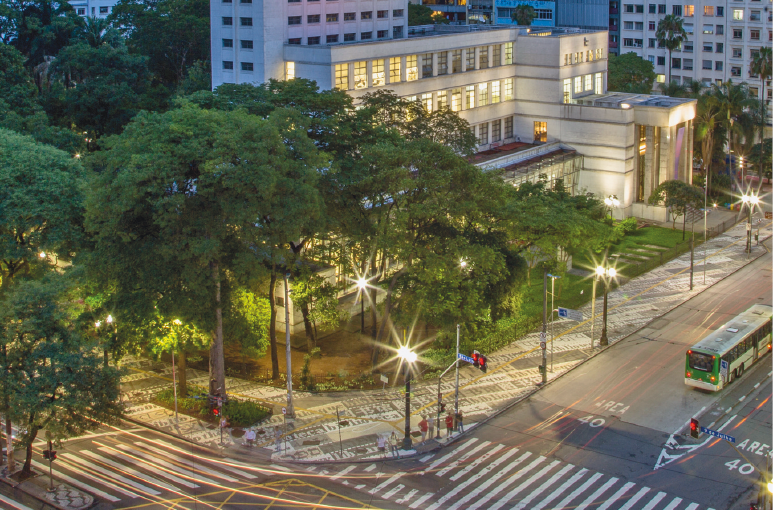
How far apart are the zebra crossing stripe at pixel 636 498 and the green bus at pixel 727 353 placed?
14.8m

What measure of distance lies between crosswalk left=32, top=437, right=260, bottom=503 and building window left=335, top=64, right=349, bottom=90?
51113 millimetres

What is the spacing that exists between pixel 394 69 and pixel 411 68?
2749mm

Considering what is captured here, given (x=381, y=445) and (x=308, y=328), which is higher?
(x=308, y=328)

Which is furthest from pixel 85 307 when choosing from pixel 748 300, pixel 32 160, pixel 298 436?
pixel 748 300

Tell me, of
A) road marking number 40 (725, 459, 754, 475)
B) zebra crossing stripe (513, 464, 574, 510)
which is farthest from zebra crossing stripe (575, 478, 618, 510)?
road marking number 40 (725, 459, 754, 475)

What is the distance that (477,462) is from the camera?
53.2m

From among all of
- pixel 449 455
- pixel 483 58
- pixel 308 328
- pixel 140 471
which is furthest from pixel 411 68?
pixel 140 471

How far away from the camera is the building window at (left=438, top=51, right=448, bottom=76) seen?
107 metres

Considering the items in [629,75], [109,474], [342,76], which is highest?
[629,75]

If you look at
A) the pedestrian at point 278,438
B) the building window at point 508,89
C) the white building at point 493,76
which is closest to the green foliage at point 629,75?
the white building at point 493,76

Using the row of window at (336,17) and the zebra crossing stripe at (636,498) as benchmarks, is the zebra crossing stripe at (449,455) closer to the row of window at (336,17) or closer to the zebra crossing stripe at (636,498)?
the zebra crossing stripe at (636,498)

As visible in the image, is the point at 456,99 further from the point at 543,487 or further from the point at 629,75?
the point at 543,487

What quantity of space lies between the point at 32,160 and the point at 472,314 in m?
33.5

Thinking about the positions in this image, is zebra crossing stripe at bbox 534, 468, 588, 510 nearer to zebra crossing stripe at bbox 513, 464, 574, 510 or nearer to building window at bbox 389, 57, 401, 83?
zebra crossing stripe at bbox 513, 464, 574, 510
